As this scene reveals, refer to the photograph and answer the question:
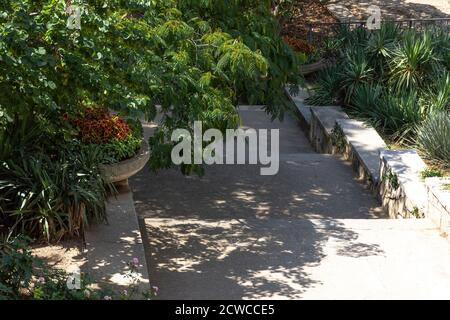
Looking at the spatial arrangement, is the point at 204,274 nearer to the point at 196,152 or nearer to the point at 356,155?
the point at 196,152

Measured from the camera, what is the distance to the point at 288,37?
1966cm

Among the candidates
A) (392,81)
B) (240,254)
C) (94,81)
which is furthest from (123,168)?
(392,81)

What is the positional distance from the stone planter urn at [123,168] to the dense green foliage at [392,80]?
15.9 feet

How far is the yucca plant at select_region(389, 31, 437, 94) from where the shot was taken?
14.9 meters

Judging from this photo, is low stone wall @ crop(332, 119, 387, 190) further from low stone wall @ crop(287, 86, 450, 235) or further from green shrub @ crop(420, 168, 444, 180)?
green shrub @ crop(420, 168, 444, 180)

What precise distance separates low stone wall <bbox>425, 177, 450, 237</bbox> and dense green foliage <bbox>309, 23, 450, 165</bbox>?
9.74 ft

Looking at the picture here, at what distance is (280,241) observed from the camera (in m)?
9.42

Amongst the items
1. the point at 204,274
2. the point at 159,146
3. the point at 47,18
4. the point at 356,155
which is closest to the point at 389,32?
the point at 356,155

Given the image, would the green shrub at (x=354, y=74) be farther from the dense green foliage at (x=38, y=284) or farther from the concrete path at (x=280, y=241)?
the dense green foliage at (x=38, y=284)

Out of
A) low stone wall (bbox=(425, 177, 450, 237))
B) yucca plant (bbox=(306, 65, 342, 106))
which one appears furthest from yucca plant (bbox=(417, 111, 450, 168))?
yucca plant (bbox=(306, 65, 342, 106))

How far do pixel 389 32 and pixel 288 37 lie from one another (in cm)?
407

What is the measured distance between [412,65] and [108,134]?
266 inches

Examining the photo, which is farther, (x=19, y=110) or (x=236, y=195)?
(x=236, y=195)

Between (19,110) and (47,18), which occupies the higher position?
(47,18)
